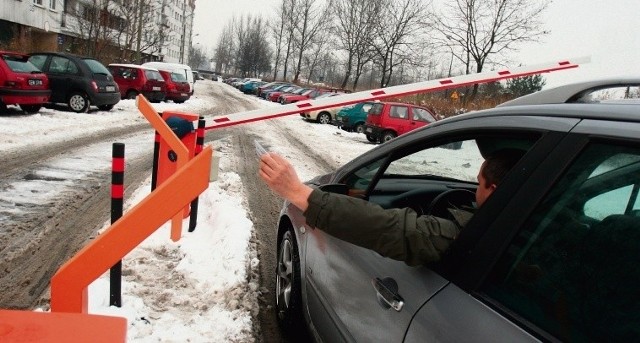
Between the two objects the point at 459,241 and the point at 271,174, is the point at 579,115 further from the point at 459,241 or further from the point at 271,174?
the point at 271,174

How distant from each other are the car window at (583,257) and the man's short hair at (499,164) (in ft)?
1.21

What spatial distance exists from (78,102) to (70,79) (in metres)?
0.75

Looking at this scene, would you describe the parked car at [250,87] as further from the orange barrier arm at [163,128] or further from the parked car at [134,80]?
the orange barrier arm at [163,128]

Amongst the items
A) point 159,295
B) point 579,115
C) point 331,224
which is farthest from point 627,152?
point 159,295

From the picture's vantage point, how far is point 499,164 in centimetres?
181

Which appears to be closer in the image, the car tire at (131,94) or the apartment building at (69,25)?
the car tire at (131,94)

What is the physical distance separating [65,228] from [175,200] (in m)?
3.14

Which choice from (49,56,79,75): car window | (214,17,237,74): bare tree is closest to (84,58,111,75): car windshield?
(49,56,79,75): car window

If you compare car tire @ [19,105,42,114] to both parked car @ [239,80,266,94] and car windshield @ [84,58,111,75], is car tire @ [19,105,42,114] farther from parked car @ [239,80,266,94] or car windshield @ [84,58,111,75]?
parked car @ [239,80,266,94]

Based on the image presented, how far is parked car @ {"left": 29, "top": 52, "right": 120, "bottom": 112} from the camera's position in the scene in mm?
14719

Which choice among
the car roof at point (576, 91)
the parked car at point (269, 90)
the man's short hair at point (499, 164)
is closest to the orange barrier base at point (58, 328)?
the man's short hair at point (499, 164)

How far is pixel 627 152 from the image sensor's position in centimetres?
129

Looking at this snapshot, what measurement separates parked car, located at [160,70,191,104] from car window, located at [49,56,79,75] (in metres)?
8.92

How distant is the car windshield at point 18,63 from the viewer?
1215 centimetres
